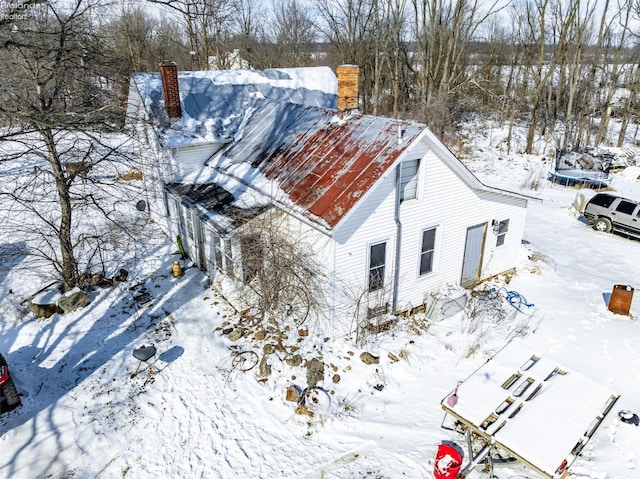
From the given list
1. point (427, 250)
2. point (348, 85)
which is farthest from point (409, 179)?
point (348, 85)

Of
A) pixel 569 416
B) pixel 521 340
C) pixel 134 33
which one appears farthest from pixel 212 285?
pixel 134 33

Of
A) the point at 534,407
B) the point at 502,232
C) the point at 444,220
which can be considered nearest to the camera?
the point at 534,407

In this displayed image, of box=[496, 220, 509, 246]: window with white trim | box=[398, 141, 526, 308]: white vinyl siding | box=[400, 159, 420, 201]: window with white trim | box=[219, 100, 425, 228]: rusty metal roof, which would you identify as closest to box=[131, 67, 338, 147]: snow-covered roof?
box=[219, 100, 425, 228]: rusty metal roof

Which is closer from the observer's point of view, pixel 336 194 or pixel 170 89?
pixel 336 194

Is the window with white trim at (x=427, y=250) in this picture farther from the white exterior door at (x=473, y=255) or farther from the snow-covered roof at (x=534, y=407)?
the snow-covered roof at (x=534, y=407)

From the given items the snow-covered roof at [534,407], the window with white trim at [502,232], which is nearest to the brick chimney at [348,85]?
the window with white trim at [502,232]

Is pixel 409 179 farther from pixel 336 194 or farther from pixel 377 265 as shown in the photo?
pixel 377 265

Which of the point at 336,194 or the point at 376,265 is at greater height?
the point at 336,194
